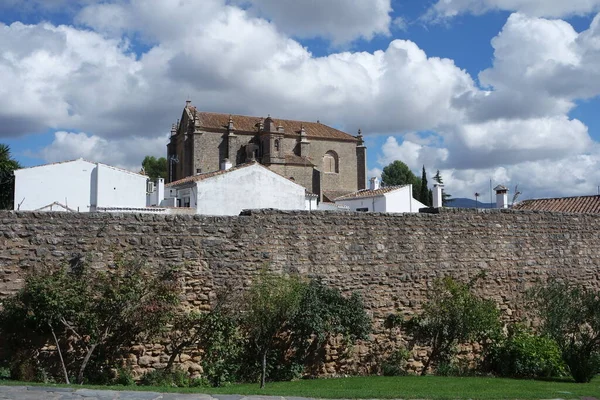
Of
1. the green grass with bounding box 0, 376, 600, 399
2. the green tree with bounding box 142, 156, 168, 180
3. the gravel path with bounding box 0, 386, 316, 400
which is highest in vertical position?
the green tree with bounding box 142, 156, 168, 180

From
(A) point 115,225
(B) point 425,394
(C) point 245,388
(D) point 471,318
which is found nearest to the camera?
(B) point 425,394

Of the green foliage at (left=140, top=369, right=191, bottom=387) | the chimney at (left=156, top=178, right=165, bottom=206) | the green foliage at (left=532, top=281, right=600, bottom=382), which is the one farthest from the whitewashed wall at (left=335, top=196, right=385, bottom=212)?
the green foliage at (left=140, top=369, right=191, bottom=387)

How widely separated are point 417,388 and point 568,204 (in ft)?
67.4

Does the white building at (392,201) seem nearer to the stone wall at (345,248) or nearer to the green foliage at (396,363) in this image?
the stone wall at (345,248)

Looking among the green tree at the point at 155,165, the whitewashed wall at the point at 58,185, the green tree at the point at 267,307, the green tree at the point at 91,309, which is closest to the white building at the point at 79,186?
the whitewashed wall at the point at 58,185

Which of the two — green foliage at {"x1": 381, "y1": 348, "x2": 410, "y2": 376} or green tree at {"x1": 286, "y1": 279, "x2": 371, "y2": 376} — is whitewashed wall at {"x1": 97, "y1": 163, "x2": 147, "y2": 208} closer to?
green tree at {"x1": 286, "y1": 279, "x2": 371, "y2": 376}

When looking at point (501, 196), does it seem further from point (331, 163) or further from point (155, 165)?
point (155, 165)

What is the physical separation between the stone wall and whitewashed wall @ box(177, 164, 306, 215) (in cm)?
1935

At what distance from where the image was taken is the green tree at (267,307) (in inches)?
446

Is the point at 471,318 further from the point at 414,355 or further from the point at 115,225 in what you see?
the point at 115,225

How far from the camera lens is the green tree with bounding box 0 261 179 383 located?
10.8 m

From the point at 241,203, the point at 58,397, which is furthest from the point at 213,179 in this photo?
the point at 58,397

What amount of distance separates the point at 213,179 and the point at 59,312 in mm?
24542

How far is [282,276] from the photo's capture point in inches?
505
